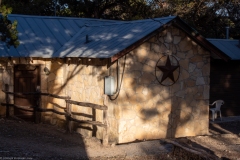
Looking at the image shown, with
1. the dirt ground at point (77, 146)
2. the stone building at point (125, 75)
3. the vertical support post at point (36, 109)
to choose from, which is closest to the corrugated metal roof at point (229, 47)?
the stone building at point (125, 75)

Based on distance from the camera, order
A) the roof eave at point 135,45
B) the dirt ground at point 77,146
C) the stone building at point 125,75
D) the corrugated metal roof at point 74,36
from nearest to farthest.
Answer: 1. the dirt ground at point 77,146
2. the roof eave at point 135,45
3. the stone building at point 125,75
4. the corrugated metal roof at point 74,36

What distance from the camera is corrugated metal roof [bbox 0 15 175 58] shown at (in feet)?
38.3

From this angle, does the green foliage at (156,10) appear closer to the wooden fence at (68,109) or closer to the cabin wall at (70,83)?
the cabin wall at (70,83)

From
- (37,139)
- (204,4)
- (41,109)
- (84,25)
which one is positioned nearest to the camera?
(37,139)

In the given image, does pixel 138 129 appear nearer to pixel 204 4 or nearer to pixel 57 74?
pixel 57 74

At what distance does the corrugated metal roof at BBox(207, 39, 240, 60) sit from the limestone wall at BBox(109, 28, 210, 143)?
14.0 ft

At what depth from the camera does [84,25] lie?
15.6m

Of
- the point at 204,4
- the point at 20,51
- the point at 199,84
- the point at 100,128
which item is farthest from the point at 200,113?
the point at 204,4

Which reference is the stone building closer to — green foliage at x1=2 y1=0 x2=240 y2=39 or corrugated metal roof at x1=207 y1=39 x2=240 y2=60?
corrugated metal roof at x1=207 y1=39 x2=240 y2=60

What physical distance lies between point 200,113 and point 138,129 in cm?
224

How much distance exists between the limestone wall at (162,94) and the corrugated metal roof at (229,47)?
427 cm

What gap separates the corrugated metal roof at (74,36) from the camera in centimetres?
1168

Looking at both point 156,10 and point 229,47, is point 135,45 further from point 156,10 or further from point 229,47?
point 156,10

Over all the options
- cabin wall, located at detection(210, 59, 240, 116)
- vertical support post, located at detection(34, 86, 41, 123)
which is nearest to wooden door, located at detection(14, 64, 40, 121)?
vertical support post, located at detection(34, 86, 41, 123)
